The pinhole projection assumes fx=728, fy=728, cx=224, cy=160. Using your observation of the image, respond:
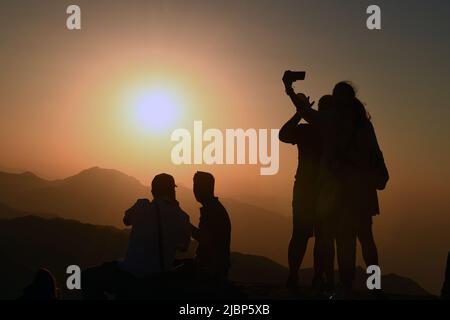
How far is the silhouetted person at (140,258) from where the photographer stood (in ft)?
22.0

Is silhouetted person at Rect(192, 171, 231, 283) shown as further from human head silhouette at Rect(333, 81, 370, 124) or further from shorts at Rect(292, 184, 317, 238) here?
human head silhouette at Rect(333, 81, 370, 124)

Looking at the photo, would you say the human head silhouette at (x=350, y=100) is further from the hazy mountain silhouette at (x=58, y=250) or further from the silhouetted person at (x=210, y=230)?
the hazy mountain silhouette at (x=58, y=250)

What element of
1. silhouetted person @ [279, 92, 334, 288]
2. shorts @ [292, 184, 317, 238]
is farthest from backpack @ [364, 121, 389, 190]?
shorts @ [292, 184, 317, 238]

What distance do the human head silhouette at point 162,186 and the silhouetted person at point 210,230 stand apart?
609 millimetres

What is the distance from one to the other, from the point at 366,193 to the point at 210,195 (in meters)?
1.58

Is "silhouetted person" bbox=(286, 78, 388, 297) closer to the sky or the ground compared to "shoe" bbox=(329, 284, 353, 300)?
closer to the sky

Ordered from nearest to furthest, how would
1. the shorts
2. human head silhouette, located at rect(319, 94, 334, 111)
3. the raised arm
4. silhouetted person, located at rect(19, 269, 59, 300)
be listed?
silhouetted person, located at rect(19, 269, 59, 300) → human head silhouette, located at rect(319, 94, 334, 111) → the raised arm → the shorts

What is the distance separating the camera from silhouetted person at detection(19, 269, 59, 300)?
629 cm

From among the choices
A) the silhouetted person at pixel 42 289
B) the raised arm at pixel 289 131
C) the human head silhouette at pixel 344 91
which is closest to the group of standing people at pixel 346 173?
the human head silhouette at pixel 344 91

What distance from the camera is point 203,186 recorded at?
7438 mm

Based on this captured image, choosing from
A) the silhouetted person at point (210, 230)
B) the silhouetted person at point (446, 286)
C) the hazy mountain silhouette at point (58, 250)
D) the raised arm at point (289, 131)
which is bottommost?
the hazy mountain silhouette at point (58, 250)

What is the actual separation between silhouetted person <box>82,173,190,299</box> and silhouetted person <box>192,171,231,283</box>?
712 millimetres

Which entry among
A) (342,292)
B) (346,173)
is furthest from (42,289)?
(346,173)
